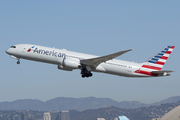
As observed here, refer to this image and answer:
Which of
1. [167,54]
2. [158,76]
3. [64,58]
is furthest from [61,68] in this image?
[167,54]

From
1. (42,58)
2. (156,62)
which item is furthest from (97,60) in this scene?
(156,62)

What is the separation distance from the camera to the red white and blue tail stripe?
171ft

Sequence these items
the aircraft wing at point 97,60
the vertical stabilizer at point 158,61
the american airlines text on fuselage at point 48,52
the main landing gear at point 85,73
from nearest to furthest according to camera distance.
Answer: the aircraft wing at point 97,60 < the american airlines text on fuselage at point 48,52 < the main landing gear at point 85,73 < the vertical stabilizer at point 158,61

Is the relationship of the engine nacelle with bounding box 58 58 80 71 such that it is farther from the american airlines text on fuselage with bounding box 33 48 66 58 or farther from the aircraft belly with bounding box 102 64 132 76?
the aircraft belly with bounding box 102 64 132 76

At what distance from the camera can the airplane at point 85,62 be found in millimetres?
47719

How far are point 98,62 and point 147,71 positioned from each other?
33.8ft

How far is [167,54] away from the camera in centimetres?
5703

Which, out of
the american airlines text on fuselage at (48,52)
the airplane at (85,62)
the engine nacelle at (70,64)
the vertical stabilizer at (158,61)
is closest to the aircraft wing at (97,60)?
the airplane at (85,62)

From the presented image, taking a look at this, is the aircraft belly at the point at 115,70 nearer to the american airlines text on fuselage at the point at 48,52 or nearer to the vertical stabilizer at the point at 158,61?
the vertical stabilizer at the point at 158,61

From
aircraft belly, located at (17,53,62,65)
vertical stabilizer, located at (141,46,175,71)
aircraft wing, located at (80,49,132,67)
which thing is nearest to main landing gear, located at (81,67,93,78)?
aircraft wing, located at (80,49,132,67)

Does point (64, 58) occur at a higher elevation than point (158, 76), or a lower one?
higher

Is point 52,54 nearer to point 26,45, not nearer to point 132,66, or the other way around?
point 26,45

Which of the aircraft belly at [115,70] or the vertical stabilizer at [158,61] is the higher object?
the vertical stabilizer at [158,61]

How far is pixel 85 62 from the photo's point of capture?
48969 mm
